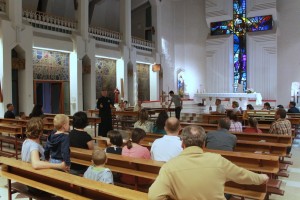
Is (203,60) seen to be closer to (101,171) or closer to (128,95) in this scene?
(128,95)

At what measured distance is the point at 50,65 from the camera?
45.0ft

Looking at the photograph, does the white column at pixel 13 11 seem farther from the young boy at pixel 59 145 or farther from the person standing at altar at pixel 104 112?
the young boy at pixel 59 145

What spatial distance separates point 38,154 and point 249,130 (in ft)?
14.4

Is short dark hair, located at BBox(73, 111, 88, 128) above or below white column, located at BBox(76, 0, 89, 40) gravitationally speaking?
below

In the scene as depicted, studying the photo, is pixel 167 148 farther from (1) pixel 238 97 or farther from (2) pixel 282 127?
(1) pixel 238 97

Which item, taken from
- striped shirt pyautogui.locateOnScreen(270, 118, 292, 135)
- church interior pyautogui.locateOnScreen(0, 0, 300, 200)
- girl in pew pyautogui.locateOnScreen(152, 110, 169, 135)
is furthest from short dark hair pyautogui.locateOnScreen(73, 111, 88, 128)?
church interior pyautogui.locateOnScreen(0, 0, 300, 200)

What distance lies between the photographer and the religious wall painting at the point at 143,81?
756 inches

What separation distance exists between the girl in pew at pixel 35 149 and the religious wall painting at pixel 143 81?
15759 millimetres

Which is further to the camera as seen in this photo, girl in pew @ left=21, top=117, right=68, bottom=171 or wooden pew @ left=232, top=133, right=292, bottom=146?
wooden pew @ left=232, top=133, right=292, bottom=146

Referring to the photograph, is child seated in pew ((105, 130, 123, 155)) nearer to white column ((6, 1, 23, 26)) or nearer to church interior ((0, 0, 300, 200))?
church interior ((0, 0, 300, 200))

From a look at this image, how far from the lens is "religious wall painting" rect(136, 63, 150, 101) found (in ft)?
63.0

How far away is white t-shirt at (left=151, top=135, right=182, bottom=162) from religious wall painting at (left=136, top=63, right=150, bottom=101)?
15534 mm

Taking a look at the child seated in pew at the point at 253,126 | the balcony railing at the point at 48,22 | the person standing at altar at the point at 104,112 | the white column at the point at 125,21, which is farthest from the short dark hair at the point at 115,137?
the white column at the point at 125,21

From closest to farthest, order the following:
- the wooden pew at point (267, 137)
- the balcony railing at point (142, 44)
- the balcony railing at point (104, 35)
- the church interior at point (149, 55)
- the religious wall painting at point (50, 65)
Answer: the wooden pew at point (267, 137) → the church interior at point (149, 55) → the religious wall painting at point (50, 65) → the balcony railing at point (104, 35) → the balcony railing at point (142, 44)
